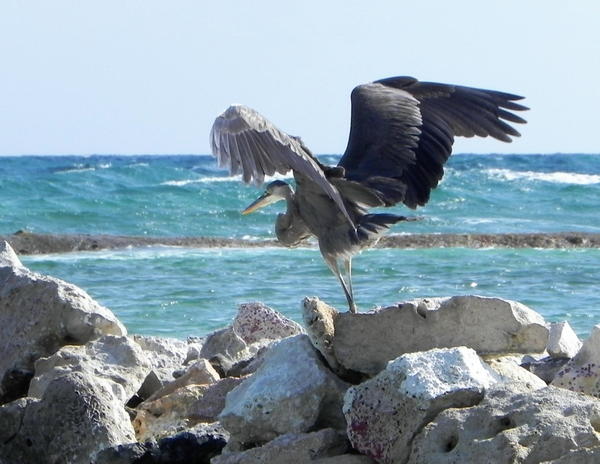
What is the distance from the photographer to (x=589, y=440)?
4.34m

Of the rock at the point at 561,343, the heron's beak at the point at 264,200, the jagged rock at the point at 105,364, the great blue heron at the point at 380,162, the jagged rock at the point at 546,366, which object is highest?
the great blue heron at the point at 380,162

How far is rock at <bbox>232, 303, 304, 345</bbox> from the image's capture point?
829 centimetres

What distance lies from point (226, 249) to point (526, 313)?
13980 mm

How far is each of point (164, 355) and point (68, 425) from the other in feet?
7.30

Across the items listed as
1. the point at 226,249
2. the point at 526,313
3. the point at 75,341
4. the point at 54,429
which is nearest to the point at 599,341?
the point at 526,313

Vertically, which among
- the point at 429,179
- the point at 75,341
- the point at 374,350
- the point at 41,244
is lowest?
the point at 41,244

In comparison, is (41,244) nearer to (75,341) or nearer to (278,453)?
(75,341)

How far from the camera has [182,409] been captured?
20.4 ft

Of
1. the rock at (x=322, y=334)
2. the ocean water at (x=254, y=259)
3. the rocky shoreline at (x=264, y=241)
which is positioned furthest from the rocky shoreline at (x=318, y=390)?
the rocky shoreline at (x=264, y=241)

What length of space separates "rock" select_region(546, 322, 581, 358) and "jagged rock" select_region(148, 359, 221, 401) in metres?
1.61

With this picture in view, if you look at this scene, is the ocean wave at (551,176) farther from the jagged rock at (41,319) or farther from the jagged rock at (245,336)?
the jagged rock at (41,319)

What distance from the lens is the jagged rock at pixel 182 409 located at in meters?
6.13

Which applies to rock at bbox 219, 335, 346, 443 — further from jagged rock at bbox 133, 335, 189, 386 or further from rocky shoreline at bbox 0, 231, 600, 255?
rocky shoreline at bbox 0, 231, 600, 255

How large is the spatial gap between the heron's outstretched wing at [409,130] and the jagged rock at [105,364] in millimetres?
1446
